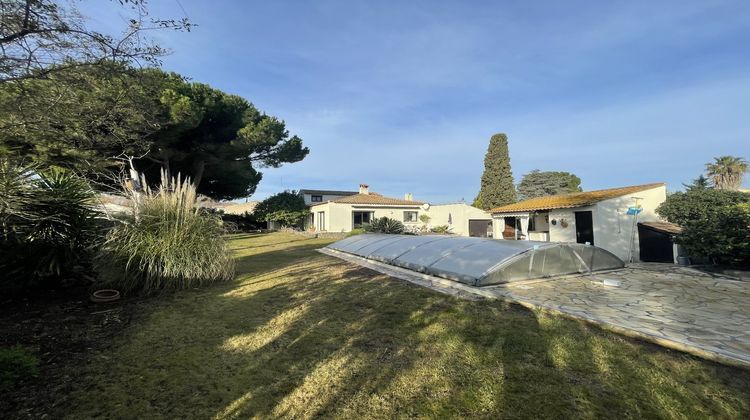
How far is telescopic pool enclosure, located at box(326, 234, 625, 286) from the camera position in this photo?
6.64 meters

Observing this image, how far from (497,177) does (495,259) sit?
2642cm

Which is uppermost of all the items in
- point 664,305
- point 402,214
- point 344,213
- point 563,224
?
point 344,213

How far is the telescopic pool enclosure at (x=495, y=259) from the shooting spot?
6.64 meters

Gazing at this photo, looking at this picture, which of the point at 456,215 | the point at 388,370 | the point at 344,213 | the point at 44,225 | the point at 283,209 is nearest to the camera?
the point at 388,370

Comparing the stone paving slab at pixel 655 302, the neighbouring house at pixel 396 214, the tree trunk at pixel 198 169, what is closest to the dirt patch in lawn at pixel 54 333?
the stone paving slab at pixel 655 302

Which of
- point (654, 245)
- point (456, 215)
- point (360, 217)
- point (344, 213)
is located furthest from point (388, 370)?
point (456, 215)

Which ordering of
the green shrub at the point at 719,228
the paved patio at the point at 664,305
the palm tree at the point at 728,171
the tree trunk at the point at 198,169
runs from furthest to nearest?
the palm tree at the point at 728,171, the tree trunk at the point at 198,169, the green shrub at the point at 719,228, the paved patio at the point at 664,305

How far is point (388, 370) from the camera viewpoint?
295 centimetres

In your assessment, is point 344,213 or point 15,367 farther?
point 344,213

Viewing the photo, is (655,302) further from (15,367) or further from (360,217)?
(360,217)

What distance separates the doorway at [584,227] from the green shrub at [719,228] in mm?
2708

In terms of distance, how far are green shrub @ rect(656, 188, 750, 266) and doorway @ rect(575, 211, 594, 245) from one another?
271 centimetres

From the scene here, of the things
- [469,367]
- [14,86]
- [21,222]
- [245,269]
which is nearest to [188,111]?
[245,269]

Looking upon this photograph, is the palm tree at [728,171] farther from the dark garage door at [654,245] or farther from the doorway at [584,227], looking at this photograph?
the doorway at [584,227]
